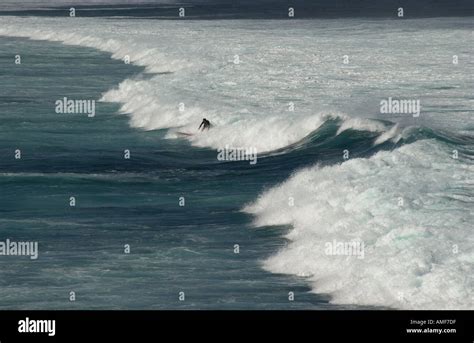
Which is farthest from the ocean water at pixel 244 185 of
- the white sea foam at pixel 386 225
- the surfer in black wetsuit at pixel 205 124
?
the surfer in black wetsuit at pixel 205 124

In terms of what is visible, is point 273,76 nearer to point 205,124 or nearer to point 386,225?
point 205,124

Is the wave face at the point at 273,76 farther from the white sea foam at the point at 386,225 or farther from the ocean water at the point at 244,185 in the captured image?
the white sea foam at the point at 386,225

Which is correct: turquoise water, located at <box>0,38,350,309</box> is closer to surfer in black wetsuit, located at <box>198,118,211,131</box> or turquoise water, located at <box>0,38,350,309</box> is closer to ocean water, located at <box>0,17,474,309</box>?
ocean water, located at <box>0,17,474,309</box>

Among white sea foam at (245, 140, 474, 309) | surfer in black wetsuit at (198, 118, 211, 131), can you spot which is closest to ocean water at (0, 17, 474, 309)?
white sea foam at (245, 140, 474, 309)

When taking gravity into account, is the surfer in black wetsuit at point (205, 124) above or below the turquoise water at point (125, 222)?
above

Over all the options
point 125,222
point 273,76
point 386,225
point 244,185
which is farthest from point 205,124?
point 386,225

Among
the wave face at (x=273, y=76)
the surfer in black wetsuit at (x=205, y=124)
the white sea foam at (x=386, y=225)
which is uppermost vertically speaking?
the wave face at (x=273, y=76)
